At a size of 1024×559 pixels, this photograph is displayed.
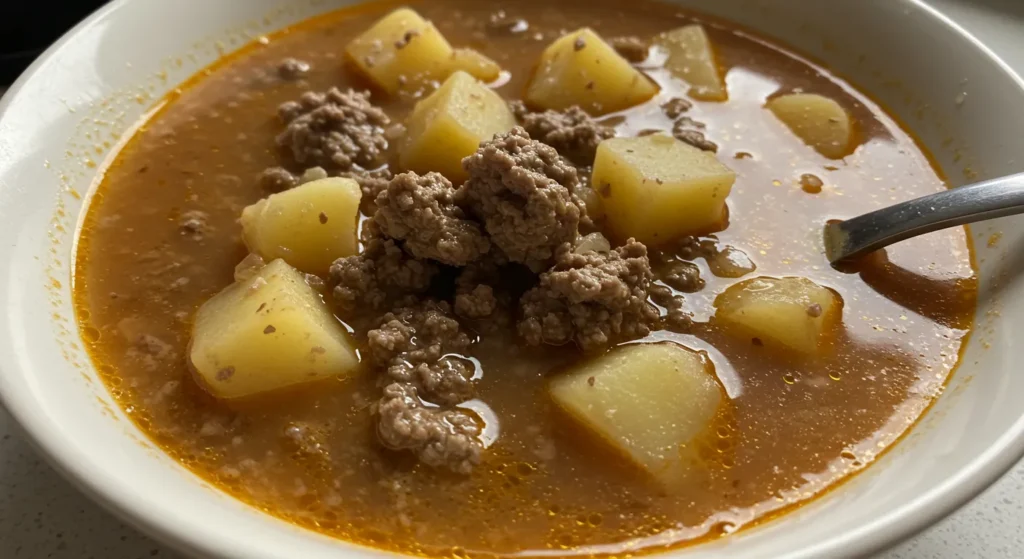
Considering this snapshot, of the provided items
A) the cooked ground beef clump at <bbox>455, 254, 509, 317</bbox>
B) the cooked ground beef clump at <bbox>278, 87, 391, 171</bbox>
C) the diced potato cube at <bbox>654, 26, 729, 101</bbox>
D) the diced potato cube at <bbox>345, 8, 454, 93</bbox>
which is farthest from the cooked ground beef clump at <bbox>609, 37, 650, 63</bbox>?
the cooked ground beef clump at <bbox>455, 254, 509, 317</bbox>

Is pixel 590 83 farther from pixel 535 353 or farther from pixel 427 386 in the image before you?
pixel 427 386

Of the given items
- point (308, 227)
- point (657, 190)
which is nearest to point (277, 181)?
point (308, 227)

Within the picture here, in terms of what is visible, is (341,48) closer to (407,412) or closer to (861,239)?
(407,412)

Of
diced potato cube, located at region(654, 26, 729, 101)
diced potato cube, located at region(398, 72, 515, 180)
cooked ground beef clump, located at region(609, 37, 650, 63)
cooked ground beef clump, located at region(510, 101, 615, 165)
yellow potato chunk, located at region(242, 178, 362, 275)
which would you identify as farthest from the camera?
cooked ground beef clump, located at region(609, 37, 650, 63)

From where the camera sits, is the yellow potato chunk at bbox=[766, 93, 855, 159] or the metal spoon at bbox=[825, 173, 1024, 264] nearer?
the metal spoon at bbox=[825, 173, 1024, 264]

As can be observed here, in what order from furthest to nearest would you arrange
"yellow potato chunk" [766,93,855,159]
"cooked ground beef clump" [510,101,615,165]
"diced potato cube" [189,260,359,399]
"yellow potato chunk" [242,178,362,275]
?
"yellow potato chunk" [766,93,855,159] → "cooked ground beef clump" [510,101,615,165] → "yellow potato chunk" [242,178,362,275] → "diced potato cube" [189,260,359,399]

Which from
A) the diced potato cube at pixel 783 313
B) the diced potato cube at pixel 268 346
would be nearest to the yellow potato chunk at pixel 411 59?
the diced potato cube at pixel 268 346

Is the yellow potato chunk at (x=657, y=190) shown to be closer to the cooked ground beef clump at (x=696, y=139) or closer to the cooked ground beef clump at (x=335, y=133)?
the cooked ground beef clump at (x=696, y=139)

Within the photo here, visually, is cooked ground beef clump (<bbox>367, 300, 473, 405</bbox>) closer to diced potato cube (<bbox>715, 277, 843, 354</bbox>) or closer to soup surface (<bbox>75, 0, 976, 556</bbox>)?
soup surface (<bbox>75, 0, 976, 556</bbox>)
